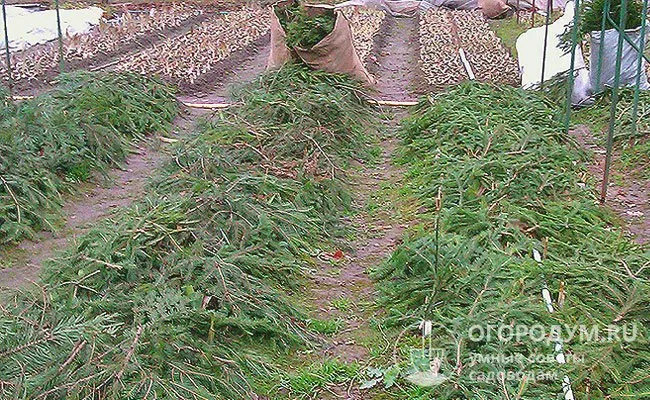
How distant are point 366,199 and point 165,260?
2.39m

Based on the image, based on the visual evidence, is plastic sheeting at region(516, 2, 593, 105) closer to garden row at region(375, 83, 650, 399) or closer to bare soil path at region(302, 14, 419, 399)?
bare soil path at region(302, 14, 419, 399)

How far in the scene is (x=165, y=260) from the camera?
4.48 meters

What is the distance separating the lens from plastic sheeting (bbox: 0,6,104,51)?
12428 millimetres

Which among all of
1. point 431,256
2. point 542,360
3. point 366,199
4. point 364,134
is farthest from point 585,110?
point 542,360

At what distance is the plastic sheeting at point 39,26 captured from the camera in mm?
12428

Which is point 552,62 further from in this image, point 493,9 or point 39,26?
point 39,26

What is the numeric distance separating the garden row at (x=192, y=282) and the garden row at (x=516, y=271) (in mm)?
720

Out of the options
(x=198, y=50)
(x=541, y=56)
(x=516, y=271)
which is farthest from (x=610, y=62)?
(x=198, y=50)

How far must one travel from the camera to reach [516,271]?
4.31 metres

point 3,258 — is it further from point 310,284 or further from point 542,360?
point 542,360

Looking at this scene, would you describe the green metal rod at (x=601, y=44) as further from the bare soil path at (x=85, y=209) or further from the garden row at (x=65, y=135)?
the garden row at (x=65, y=135)

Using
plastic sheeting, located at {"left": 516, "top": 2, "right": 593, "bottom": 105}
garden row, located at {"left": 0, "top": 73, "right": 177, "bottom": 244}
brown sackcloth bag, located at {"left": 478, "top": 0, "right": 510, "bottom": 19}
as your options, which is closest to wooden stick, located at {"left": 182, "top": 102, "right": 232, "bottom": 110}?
garden row, located at {"left": 0, "top": 73, "right": 177, "bottom": 244}

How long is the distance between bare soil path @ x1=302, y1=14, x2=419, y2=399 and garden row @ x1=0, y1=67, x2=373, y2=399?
174 mm

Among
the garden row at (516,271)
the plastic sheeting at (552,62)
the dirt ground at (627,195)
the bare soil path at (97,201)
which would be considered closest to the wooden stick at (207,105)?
the bare soil path at (97,201)
